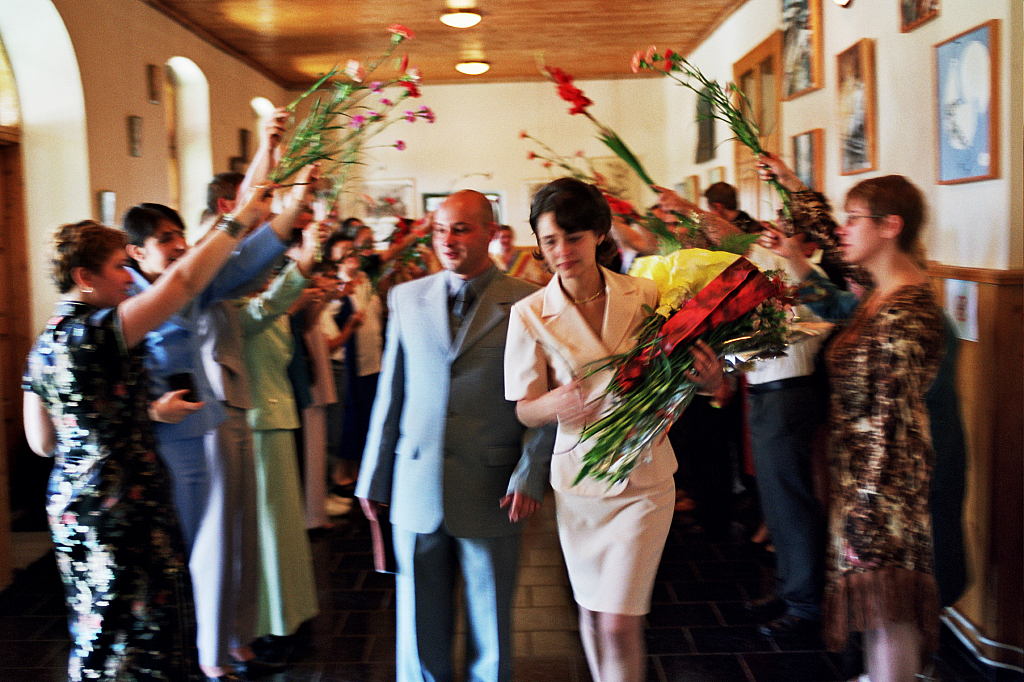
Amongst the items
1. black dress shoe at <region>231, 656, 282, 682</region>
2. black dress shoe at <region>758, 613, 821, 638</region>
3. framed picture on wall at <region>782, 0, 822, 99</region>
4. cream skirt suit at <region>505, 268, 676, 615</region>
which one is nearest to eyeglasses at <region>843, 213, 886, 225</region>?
cream skirt suit at <region>505, 268, 676, 615</region>

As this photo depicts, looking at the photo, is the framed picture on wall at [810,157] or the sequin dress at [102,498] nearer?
the sequin dress at [102,498]

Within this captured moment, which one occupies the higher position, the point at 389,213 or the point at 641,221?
the point at 389,213

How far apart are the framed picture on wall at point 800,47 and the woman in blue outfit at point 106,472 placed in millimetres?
5024

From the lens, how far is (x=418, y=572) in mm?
2734

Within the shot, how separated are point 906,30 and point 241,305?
11.6 ft

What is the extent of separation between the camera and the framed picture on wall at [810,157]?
598 centimetres

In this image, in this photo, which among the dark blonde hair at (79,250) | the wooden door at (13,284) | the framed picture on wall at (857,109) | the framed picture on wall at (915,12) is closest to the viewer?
the dark blonde hair at (79,250)

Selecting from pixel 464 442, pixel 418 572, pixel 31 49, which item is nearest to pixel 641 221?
pixel 464 442

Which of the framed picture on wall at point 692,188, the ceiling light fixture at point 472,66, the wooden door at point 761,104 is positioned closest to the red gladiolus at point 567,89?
the wooden door at point 761,104

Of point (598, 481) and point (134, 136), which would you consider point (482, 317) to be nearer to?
point (598, 481)

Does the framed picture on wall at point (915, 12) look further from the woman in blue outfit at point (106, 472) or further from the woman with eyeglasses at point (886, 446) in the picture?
the woman in blue outfit at point (106, 472)

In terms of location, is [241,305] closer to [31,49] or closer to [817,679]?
[817,679]

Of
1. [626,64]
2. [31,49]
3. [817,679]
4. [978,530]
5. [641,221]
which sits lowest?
[817,679]

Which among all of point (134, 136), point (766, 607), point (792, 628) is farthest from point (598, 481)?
point (134, 136)
